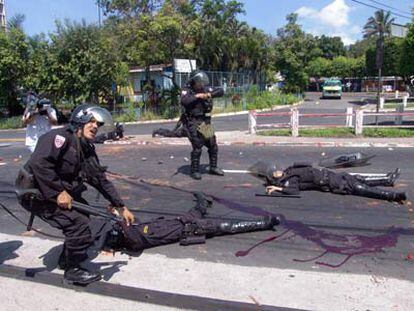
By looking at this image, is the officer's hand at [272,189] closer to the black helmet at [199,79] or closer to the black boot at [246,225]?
the black boot at [246,225]

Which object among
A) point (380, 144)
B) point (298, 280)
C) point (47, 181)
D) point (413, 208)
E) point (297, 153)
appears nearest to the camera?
point (47, 181)

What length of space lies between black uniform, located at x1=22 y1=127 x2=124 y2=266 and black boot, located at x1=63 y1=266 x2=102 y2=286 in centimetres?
7

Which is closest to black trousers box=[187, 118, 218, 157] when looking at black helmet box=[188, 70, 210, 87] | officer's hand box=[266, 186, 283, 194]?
black helmet box=[188, 70, 210, 87]

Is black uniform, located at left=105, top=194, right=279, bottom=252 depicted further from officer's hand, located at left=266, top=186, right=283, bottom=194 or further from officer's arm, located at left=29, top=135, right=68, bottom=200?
officer's hand, located at left=266, top=186, right=283, bottom=194

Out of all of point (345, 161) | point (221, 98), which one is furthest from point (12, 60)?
point (345, 161)

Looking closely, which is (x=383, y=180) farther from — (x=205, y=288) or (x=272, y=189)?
(x=205, y=288)

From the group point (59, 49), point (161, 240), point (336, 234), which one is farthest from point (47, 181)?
point (59, 49)

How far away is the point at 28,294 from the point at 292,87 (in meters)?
46.1

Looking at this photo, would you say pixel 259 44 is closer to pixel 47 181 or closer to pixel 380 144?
pixel 380 144

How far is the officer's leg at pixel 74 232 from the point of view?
429cm

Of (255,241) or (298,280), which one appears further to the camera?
(255,241)

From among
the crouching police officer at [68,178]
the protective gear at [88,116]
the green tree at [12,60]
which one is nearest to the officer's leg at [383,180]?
the crouching police officer at [68,178]

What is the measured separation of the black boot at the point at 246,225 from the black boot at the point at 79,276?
166 centimetres

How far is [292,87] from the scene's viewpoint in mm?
48812
